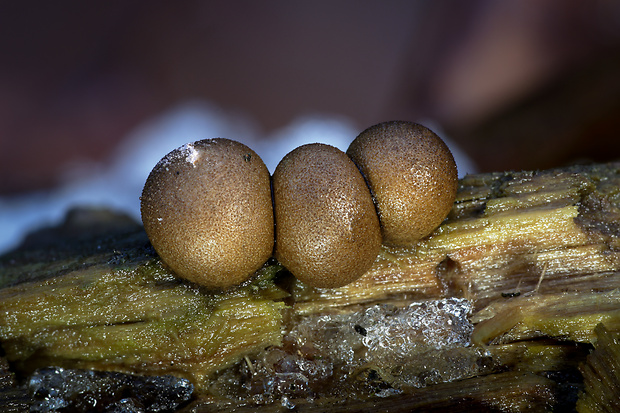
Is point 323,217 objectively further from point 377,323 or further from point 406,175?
point 377,323

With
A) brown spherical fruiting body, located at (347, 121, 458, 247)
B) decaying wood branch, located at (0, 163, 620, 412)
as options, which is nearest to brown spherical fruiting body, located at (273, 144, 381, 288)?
brown spherical fruiting body, located at (347, 121, 458, 247)

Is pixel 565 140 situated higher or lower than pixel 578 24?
lower

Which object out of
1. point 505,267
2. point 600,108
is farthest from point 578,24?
point 505,267

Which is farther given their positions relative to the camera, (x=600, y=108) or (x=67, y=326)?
(x=600, y=108)

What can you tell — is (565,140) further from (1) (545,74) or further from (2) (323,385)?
(2) (323,385)

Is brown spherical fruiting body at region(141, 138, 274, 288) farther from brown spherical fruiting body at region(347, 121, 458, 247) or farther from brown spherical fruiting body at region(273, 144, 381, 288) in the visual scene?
brown spherical fruiting body at region(347, 121, 458, 247)

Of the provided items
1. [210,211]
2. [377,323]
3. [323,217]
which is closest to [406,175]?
[323,217]

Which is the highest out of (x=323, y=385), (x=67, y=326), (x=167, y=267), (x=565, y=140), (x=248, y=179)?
(x=565, y=140)

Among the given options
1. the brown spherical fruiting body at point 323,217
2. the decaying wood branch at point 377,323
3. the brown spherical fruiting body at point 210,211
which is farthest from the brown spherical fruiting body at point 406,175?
the brown spherical fruiting body at point 210,211
